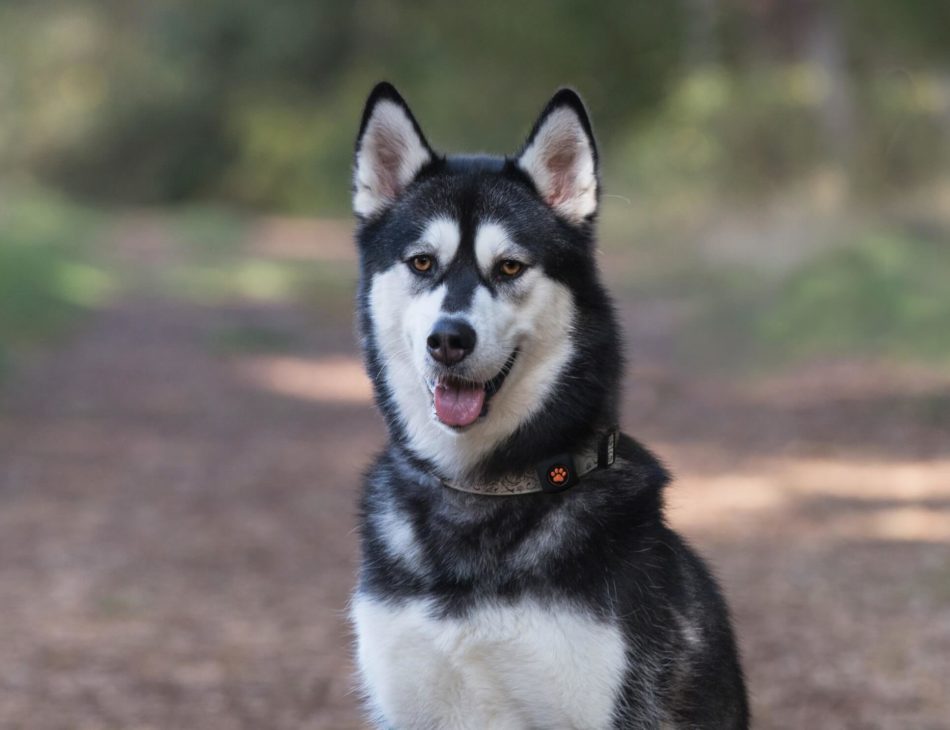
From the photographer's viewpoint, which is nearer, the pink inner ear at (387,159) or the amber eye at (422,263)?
the amber eye at (422,263)

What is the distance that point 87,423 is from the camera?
468 inches

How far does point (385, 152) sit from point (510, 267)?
0.54m

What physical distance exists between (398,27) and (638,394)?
87.9 ft

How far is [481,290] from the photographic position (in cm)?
350

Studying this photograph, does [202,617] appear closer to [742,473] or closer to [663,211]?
[742,473]

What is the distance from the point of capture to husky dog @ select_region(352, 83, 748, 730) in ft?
10.9

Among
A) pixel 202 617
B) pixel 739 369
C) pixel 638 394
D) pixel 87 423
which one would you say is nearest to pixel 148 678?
pixel 202 617

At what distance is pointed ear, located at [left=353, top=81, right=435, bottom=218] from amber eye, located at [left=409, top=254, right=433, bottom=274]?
291 millimetres

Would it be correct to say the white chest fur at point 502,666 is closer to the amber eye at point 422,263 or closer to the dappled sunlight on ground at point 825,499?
the amber eye at point 422,263

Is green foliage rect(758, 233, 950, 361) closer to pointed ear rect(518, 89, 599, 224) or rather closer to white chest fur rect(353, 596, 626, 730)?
pointed ear rect(518, 89, 599, 224)

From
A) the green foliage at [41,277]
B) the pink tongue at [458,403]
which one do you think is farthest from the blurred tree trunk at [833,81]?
the pink tongue at [458,403]

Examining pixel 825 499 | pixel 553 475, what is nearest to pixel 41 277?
pixel 825 499

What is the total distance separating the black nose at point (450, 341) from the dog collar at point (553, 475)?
0.35 metres

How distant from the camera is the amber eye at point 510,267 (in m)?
3.56
